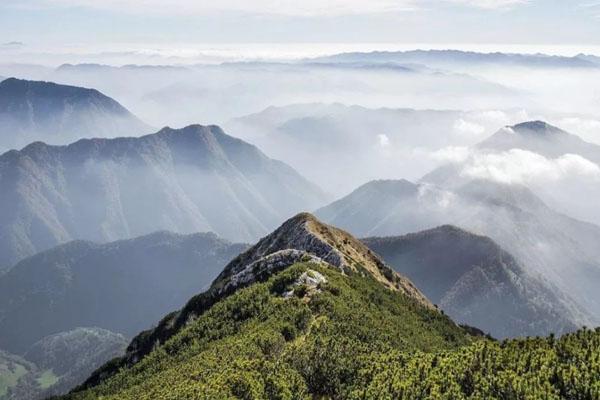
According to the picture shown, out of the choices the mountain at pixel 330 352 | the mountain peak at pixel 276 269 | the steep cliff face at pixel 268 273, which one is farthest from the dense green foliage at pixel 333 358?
the mountain peak at pixel 276 269

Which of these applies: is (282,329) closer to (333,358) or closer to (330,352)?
(330,352)

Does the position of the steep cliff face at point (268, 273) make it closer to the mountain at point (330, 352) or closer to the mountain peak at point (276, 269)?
the mountain peak at point (276, 269)

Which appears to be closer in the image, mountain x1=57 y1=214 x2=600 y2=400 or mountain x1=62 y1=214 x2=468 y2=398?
mountain x1=57 y1=214 x2=600 y2=400

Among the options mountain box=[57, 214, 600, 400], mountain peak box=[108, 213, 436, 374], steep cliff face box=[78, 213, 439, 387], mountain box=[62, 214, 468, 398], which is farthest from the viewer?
mountain peak box=[108, 213, 436, 374]

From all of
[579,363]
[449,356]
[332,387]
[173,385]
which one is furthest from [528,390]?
[173,385]

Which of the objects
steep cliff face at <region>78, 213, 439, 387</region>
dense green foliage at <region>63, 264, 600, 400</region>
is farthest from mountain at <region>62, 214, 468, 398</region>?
steep cliff face at <region>78, 213, 439, 387</region>

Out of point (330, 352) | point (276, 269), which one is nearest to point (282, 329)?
point (330, 352)

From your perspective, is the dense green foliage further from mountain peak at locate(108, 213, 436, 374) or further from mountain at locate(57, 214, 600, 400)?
mountain peak at locate(108, 213, 436, 374)
